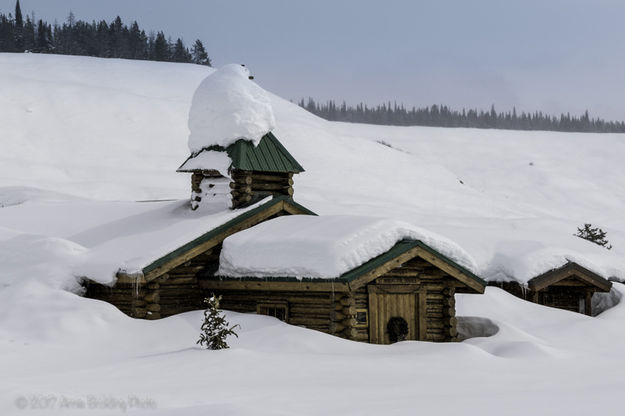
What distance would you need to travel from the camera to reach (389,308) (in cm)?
2062

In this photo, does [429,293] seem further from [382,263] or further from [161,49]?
[161,49]

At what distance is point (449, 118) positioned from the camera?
189m

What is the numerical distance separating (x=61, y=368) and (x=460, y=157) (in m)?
83.8

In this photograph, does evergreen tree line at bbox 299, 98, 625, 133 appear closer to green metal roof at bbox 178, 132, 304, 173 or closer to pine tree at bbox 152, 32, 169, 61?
pine tree at bbox 152, 32, 169, 61

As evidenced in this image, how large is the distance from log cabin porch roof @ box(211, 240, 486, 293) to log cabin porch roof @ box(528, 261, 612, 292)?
6.52m

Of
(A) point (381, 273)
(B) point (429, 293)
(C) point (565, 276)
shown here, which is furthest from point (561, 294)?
(A) point (381, 273)

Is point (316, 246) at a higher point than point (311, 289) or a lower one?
higher

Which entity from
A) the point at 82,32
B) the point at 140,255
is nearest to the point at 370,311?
the point at 140,255

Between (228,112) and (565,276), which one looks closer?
(228,112)

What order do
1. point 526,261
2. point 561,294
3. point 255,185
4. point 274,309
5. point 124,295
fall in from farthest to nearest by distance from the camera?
point 561,294 < point 526,261 < point 255,185 < point 274,309 < point 124,295

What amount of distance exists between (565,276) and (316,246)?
1154cm

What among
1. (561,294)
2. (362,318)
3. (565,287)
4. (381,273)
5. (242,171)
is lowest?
(561,294)

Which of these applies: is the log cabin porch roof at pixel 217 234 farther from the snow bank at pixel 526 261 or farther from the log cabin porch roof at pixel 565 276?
the log cabin porch roof at pixel 565 276

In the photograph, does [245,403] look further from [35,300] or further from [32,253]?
[32,253]
